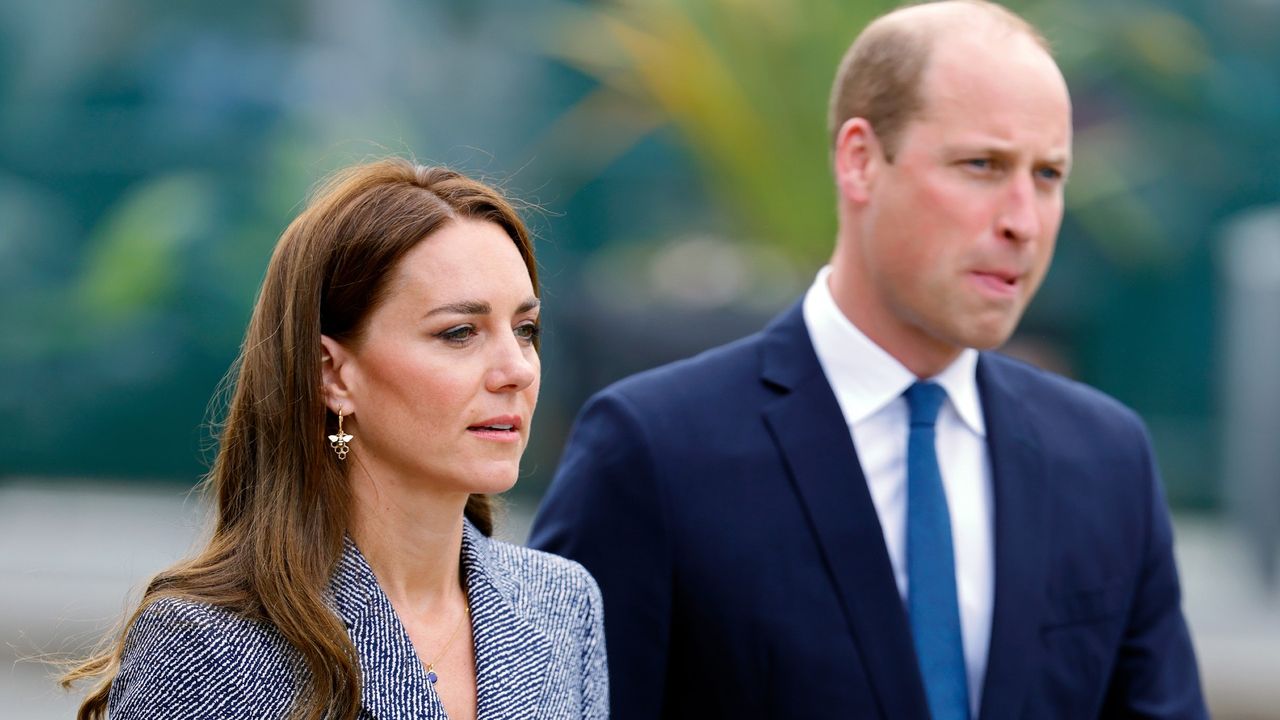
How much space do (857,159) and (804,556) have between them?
0.70m

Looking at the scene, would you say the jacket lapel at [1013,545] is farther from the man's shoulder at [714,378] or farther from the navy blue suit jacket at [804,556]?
the man's shoulder at [714,378]

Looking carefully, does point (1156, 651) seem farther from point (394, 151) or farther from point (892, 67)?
point (394, 151)

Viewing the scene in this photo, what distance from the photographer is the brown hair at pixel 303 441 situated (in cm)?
222

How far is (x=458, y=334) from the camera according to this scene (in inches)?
90.2

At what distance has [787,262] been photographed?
8273 mm

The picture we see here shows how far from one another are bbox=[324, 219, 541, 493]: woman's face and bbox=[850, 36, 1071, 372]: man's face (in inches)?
31.6

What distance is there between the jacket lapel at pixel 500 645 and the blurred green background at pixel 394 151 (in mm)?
6440

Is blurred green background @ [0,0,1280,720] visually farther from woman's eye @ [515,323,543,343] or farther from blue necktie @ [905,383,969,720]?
woman's eye @ [515,323,543,343]

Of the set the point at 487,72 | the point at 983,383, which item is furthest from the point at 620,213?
the point at 983,383

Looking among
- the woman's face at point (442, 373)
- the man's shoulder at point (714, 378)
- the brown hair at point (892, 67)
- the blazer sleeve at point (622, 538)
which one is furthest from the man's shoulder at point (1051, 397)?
the woman's face at point (442, 373)

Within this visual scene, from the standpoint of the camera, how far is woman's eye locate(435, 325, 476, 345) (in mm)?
2279

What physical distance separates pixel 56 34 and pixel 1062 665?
7990 mm

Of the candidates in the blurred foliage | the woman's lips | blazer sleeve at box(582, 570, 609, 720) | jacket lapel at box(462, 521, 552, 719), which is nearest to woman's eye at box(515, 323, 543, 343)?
the woman's lips

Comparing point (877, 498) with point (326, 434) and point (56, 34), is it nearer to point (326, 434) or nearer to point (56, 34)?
point (326, 434)
